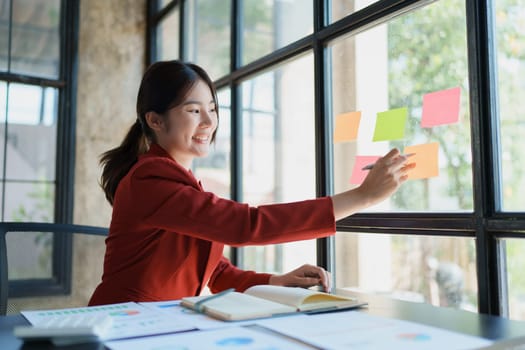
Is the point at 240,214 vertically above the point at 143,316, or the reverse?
the point at 240,214

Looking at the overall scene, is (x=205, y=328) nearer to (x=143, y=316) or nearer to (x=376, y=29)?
(x=143, y=316)

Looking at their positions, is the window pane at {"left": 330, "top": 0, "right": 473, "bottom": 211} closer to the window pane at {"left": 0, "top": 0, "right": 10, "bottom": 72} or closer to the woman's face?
the woman's face

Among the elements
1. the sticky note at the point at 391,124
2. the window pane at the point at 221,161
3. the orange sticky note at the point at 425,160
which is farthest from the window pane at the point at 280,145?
the orange sticky note at the point at 425,160

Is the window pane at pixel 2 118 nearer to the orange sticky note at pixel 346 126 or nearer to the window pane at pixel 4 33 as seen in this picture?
the window pane at pixel 4 33

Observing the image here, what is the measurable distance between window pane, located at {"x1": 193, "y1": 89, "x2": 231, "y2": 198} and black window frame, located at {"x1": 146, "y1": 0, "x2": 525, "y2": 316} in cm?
74

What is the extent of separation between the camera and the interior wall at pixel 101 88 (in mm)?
2924

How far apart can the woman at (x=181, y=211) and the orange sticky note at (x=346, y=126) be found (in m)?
0.44

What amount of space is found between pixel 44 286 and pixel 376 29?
2.01 metres

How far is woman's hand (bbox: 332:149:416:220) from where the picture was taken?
1.12 m

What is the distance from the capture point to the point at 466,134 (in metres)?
1.29

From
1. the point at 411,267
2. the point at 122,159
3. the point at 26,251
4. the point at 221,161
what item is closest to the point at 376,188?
the point at 411,267

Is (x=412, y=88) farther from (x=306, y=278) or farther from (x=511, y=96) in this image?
(x=306, y=278)

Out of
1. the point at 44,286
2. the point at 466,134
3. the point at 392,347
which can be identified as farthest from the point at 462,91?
the point at 44,286

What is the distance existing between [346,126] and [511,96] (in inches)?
22.4
